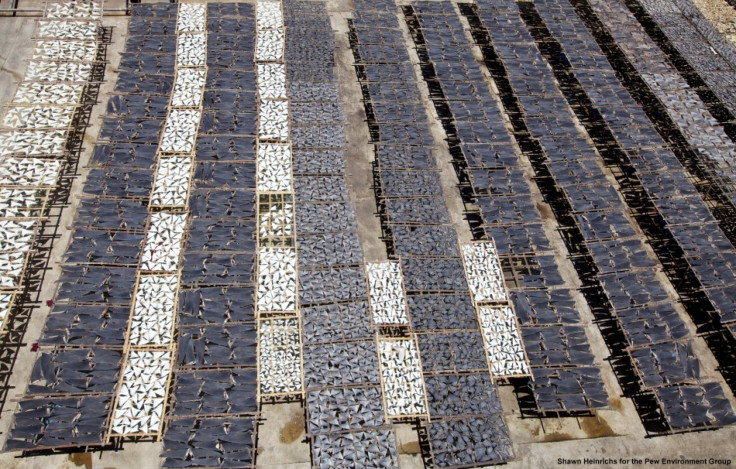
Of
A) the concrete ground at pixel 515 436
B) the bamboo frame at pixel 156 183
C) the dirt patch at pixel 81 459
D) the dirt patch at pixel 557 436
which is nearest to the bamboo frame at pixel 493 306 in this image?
the concrete ground at pixel 515 436

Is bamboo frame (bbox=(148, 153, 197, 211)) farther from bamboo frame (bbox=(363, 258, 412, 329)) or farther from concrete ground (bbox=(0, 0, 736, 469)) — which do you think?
bamboo frame (bbox=(363, 258, 412, 329))

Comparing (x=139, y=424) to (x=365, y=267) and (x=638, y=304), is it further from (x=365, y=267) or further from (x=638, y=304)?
(x=638, y=304)

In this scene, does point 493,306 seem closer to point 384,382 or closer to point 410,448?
point 384,382

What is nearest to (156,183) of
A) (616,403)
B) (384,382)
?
(384,382)

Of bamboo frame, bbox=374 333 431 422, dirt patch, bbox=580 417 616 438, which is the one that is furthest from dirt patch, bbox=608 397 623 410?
bamboo frame, bbox=374 333 431 422

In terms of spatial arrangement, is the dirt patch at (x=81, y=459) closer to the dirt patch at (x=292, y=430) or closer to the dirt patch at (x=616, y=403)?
the dirt patch at (x=292, y=430)

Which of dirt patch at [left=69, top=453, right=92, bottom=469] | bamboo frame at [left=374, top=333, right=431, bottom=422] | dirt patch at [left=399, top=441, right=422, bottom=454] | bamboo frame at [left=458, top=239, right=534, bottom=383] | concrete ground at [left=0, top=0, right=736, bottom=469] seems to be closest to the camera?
dirt patch at [left=69, top=453, right=92, bottom=469]

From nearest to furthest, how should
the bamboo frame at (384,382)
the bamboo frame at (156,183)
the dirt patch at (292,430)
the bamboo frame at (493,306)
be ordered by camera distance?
the bamboo frame at (384,382) → the dirt patch at (292,430) → the bamboo frame at (493,306) → the bamboo frame at (156,183)
